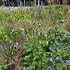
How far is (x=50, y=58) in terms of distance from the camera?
398 cm

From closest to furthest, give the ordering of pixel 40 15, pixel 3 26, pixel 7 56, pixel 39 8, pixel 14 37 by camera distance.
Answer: pixel 7 56 < pixel 14 37 < pixel 3 26 < pixel 40 15 < pixel 39 8

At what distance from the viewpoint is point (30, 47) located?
13.8 ft

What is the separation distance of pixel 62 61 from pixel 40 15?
4.17 metres

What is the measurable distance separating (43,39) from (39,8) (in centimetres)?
421

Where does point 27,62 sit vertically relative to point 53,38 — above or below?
A: below

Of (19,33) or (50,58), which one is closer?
(50,58)

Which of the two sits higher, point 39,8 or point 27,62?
point 39,8

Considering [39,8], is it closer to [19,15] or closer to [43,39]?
[19,15]

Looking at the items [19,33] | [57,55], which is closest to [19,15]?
[19,33]

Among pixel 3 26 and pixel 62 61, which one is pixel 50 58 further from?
pixel 3 26

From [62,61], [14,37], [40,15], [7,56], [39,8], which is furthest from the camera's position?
[39,8]

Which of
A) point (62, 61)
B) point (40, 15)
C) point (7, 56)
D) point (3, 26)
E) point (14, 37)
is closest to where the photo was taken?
point (62, 61)

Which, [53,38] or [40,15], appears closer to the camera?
[53,38]

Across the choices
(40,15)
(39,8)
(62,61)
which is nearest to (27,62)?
(62,61)
